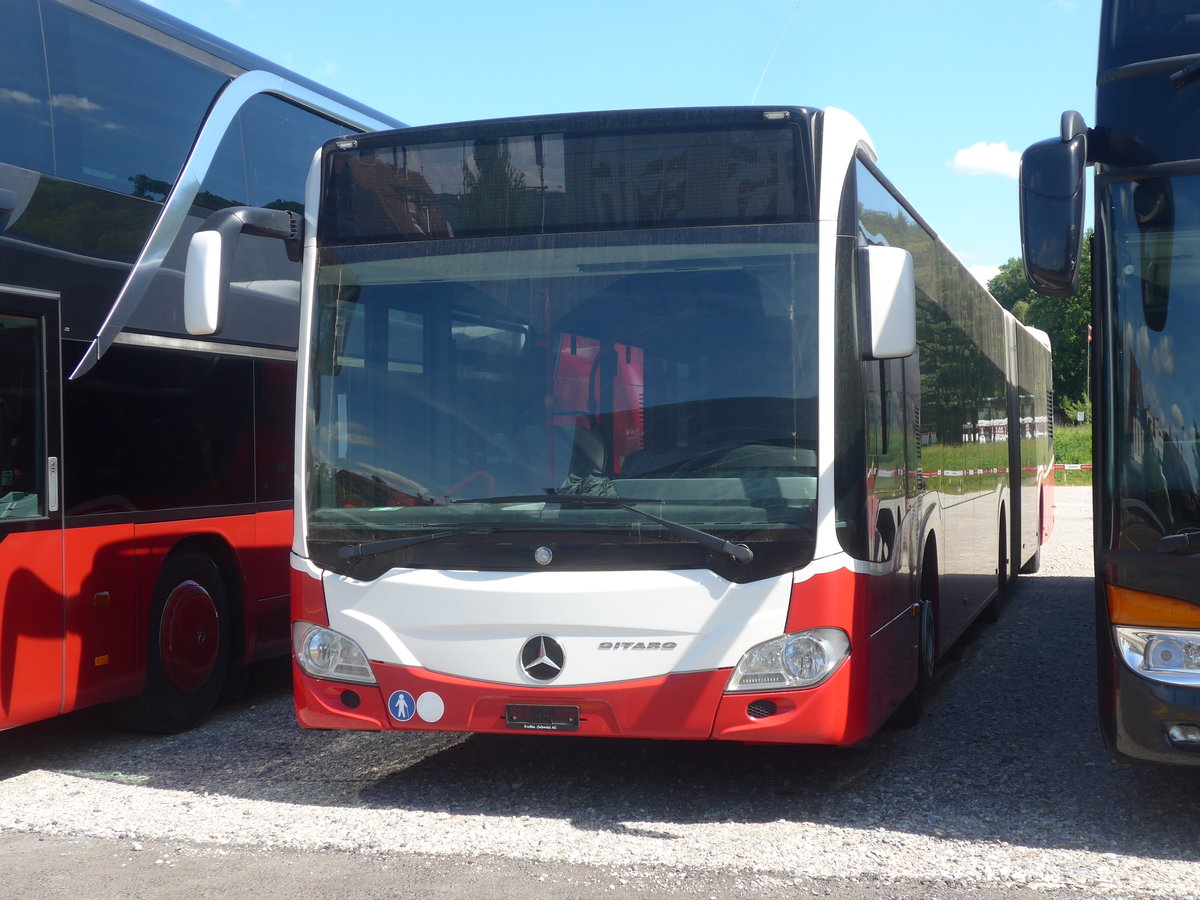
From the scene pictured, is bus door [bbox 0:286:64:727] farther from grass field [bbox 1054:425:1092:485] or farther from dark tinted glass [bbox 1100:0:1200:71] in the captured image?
grass field [bbox 1054:425:1092:485]

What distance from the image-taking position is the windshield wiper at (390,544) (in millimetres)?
5812

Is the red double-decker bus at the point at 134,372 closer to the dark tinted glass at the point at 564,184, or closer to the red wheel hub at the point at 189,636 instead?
the red wheel hub at the point at 189,636

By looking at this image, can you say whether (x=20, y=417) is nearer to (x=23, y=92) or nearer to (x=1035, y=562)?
(x=23, y=92)

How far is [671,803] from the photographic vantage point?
6.20 m

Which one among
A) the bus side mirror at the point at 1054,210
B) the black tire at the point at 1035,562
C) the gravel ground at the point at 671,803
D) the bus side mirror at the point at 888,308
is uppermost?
the bus side mirror at the point at 1054,210

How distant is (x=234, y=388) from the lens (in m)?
8.64

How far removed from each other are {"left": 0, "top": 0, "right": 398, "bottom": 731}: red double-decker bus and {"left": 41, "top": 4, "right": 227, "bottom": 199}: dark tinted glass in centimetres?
1

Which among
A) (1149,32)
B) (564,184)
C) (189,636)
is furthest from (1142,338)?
(189,636)

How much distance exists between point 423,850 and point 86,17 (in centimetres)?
505

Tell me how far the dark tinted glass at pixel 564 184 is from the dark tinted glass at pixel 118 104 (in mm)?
1916

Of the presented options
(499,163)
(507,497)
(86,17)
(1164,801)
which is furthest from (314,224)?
(1164,801)

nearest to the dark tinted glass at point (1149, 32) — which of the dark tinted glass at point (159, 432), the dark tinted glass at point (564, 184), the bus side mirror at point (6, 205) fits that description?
the dark tinted glass at point (564, 184)

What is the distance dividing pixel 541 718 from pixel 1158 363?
281 cm

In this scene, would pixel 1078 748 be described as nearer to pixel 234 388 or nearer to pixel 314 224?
pixel 314 224
